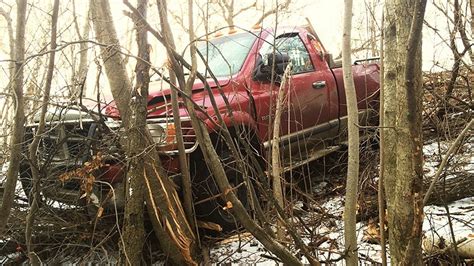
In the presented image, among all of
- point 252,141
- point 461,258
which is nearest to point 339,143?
point 252,141

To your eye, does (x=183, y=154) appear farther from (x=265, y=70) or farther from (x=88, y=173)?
(x=265, y=70)

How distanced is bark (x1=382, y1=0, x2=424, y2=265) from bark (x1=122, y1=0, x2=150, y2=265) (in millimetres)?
1579

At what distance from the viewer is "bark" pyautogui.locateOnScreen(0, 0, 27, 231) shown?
327 cm

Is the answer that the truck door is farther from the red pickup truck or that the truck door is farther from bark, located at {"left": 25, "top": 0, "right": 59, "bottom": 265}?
bark, located at {"left": 25, "top": 0, "right": 59, "bottom": 265}

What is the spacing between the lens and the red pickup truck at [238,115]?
11.8ft

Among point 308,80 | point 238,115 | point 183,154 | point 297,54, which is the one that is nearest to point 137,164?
point 183,154

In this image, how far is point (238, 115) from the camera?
441 centimetres

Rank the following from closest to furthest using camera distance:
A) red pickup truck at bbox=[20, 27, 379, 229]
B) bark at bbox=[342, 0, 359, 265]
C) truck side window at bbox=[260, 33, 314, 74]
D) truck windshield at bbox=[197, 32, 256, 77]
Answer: bark at bbox=[342, 0, 359, 265] < red pickup truck at bbox=[20, 27, 379, 229] < truck windshield at bbox=[197, 32, 256, 77] < truck side window at bbox=[260, 33, 314, 74]

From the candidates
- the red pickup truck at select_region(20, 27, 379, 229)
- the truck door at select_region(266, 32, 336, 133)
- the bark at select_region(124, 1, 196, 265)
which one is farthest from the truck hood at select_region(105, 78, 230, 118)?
the truck door at select_region(266, 32, 336, 133)

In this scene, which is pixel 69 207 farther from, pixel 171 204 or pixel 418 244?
pixel 418 244

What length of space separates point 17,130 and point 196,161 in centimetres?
146

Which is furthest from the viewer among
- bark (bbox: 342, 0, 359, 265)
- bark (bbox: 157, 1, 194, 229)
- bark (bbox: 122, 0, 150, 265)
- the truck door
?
the truck door

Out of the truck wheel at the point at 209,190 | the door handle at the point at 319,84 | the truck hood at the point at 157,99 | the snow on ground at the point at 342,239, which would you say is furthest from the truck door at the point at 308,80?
the snow on ground at the point at 342,239

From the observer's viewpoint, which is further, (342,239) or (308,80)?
(308,80)
